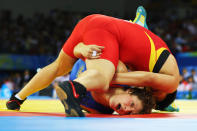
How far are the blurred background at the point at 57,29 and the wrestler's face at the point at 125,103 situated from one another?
593 cm

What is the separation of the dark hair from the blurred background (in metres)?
5.84

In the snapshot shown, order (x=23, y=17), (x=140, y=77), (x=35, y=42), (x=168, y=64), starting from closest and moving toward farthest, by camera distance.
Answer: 1. (x=140, y=77)
2. (x=168, y=64)
3. (x=35, y=42)
4. (x=23, y=17)

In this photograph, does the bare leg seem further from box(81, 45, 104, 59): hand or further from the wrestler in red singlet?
box(81, 45, 104, 59): hand

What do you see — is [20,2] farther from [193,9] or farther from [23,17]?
[193,9]

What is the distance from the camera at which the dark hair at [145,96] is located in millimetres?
2316

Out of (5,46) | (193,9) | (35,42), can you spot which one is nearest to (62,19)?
(35,42)

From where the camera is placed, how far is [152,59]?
2469 millimetres

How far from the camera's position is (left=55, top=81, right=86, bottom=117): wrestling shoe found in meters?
1.88

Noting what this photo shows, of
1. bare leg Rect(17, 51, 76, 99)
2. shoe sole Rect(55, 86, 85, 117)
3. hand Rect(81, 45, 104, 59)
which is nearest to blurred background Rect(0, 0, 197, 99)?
bare leg Rect(17, 51, 76, 99)

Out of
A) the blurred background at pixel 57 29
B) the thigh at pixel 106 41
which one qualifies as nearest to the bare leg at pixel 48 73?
the thigh at pixel 106 41

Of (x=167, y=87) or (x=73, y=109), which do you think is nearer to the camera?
(x=73, y=109)

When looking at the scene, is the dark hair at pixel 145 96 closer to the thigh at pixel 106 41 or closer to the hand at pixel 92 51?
the thigh at pixel 106 41

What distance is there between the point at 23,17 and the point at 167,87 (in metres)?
11.5

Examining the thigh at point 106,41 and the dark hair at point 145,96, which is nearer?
the thigh at point 106,41
